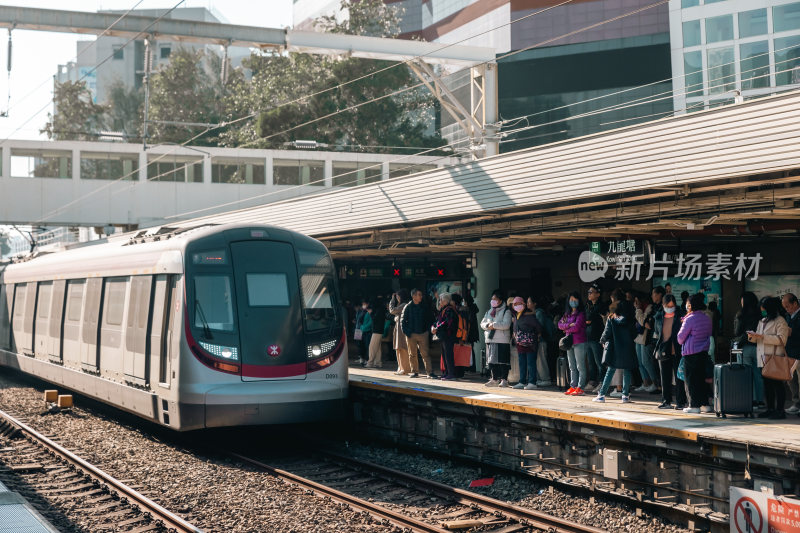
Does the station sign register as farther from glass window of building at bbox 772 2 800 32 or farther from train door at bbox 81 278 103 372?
glass window of building at bbox 772 2 800 32

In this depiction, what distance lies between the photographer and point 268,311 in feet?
40.8

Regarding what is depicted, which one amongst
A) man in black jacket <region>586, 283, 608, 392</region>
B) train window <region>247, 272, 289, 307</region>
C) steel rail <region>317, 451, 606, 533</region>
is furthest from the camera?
man in black jacket <region>586, 283, 608, 392</region>

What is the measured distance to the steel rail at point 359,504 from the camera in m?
8.59

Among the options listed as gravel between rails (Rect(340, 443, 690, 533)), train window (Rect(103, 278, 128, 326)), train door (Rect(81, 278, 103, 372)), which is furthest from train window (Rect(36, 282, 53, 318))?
gravel between rails (Rect(340, 443, 690, 533))

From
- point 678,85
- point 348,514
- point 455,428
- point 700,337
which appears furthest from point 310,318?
point 678,85

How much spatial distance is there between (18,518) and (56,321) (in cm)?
1088

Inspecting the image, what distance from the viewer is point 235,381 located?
39.4 feet

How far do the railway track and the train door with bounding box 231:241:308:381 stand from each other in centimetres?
130

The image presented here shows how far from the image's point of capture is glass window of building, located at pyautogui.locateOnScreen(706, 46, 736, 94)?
35188mm

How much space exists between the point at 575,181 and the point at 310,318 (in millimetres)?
4138

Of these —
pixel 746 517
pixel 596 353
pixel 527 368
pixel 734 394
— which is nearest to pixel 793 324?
pixel 734 394

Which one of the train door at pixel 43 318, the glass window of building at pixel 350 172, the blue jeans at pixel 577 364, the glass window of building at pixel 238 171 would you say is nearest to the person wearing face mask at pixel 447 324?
the blue jeans at pixel 577 364

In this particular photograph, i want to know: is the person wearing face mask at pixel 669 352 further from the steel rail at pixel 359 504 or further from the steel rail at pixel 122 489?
the steel rail at pixel 122 489

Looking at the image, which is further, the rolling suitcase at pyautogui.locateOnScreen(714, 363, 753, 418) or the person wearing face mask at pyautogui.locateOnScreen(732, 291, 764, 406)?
the person wearing face mask at pyautogui.locateOnScreen(732, 291, 764, 406)
